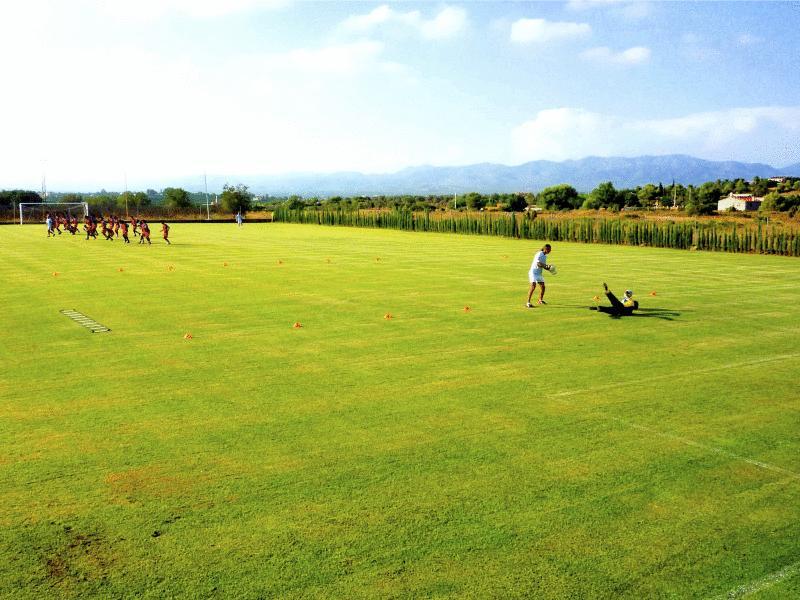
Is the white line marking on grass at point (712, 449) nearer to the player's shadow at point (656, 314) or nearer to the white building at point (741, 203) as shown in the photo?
the player's shadow at point (656, 314)

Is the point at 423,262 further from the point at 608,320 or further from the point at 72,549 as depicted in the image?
the point at 72,549

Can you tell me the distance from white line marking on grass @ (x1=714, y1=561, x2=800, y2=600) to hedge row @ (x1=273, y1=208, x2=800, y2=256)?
37.0 metres

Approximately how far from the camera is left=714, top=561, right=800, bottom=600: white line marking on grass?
539cm

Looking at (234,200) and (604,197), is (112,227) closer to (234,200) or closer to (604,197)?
(234,200)

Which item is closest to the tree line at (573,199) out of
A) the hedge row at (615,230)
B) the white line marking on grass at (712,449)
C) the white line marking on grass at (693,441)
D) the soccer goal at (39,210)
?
the soccer goal at (39,210)

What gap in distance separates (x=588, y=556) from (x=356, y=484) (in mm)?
2463

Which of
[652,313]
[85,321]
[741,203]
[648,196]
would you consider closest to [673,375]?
[652,313]

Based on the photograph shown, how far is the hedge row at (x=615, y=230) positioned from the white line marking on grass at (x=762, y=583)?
37.0 m

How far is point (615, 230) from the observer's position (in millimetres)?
48500

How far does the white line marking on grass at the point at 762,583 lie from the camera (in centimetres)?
539

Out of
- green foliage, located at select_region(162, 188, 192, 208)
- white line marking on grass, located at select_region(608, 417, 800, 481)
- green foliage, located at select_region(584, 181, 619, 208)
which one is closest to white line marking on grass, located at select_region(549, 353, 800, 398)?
white line marking on grass, located at select_region(608, 417, 800, 481)

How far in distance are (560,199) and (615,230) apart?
77609 mm

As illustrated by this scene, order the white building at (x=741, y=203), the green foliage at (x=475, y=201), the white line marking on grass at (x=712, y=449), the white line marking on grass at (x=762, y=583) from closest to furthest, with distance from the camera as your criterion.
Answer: the white line marking on grass at (x=762, y=583), the white line marking on grass at (x=712, y=449), the white building at (x=741, y=203), the green foliage at (x=475, y=201)

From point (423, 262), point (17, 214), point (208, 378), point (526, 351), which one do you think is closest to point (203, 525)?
point (208, 378)
